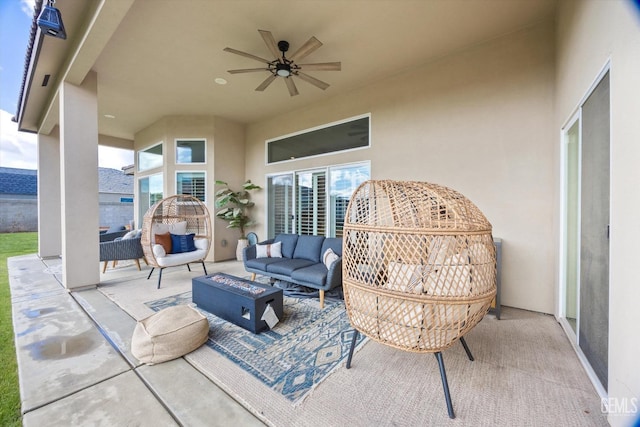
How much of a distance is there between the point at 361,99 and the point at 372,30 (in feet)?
4.62

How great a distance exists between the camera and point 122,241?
445cm

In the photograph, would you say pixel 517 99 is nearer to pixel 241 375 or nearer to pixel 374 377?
pixel 374 377

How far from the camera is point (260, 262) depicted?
12.3ft

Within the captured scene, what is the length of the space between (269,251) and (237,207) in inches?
102

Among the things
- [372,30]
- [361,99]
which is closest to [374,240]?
[372,30]

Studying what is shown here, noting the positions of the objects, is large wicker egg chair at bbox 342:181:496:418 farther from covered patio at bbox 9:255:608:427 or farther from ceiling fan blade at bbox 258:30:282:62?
ceiling fan blade at bbox 258:30:282:62

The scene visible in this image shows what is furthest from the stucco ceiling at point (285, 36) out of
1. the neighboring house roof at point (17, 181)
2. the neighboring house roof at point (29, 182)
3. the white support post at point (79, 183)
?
the neighboring house roof at point (17, 181)

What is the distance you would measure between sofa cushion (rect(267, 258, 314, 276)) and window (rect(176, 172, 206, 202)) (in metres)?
3.38

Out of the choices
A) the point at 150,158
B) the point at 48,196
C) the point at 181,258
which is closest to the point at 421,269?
the point at 181,258

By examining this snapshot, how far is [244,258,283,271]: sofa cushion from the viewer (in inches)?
145

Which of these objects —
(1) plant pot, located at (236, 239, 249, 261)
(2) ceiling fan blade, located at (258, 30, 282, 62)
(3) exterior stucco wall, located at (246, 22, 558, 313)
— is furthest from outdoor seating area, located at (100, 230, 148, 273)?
(3) exterior stucco wall, located at (246, 22, 558, 313)

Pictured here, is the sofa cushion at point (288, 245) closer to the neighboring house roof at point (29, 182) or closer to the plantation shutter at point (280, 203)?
the plantation shutter at point (280, 203)

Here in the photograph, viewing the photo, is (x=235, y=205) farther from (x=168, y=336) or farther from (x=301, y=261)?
(x=168, y=336)

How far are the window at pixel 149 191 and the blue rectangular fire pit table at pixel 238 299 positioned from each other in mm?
4439
